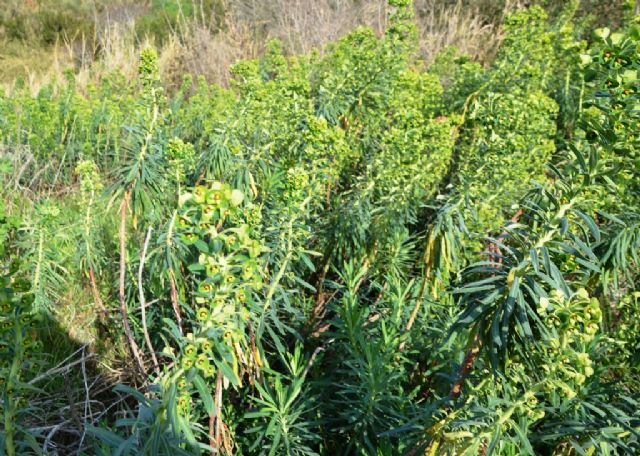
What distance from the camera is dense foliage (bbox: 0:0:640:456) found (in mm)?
1561

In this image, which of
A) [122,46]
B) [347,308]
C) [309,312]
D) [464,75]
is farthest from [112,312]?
[122,46]

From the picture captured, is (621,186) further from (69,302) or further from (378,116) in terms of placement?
(69,302)

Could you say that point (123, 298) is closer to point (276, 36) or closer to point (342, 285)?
point (342, 285)

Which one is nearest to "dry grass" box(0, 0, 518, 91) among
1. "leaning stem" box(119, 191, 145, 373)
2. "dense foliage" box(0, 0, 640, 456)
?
"dense foliage" box(0, 0, 640, 456)

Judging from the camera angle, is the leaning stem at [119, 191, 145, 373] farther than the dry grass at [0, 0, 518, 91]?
No

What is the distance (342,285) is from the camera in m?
2.82

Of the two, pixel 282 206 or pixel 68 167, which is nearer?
pixel 282 206

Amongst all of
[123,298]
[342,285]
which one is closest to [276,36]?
[342,285]

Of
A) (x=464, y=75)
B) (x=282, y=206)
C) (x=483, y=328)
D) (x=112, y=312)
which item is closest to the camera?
(x=483, y=328)

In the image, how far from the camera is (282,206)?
2275 millimetres

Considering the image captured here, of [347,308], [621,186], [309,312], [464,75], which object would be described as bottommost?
[309,312]

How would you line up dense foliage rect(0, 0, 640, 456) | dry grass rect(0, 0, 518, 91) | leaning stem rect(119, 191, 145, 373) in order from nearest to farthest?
dense foliage rect(0, 0, 640, 456), leaning stem rect(119, 191, 145, 373), dry grass rect(0, 0, 518, 91)

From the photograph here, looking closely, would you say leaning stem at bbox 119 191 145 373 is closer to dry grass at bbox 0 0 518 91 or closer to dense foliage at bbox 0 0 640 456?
dense foliage at bbox 0 0 640 456

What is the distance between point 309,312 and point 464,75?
8.20 ft
